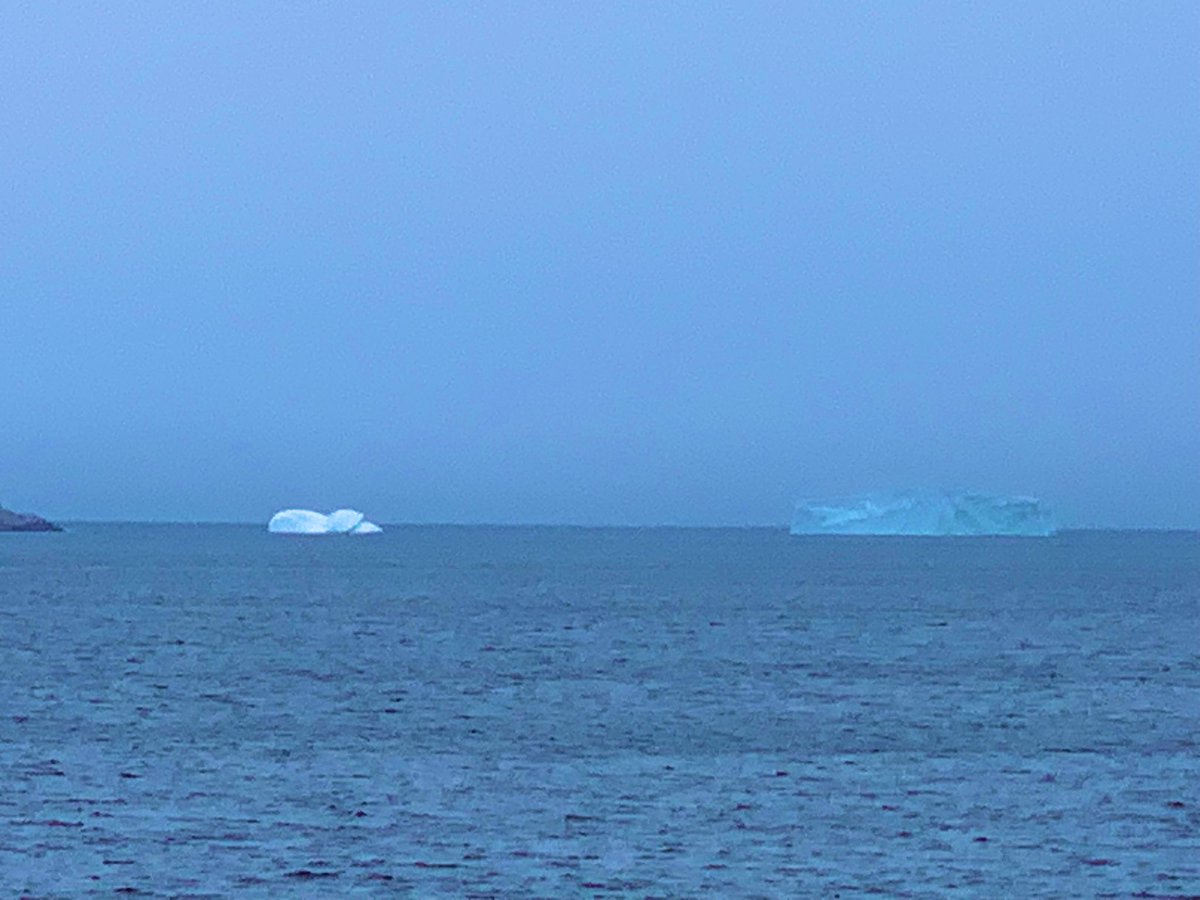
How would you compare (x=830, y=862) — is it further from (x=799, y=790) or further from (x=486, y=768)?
(x=486, y=768)

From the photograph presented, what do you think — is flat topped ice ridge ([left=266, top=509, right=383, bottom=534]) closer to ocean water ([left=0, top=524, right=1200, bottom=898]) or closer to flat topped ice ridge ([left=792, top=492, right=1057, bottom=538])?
flat topped ice ridge ([left=792, top=492, right=1057, bottom=538])

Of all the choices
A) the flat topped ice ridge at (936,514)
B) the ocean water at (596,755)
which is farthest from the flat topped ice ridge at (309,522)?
the ocean water at (596,755)

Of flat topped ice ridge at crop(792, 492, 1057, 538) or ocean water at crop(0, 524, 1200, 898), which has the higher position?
flat topped ice ridge at crop(792, 492, 1057, 538)

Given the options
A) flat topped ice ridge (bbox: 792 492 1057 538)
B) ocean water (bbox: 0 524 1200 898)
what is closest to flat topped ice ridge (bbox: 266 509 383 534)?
flat topped ice ridge (bbox: 792 492 1057 538)

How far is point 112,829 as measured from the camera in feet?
58.0

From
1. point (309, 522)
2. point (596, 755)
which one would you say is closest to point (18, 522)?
point (309, 522)

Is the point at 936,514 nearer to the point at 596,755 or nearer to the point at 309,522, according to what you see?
the point at 309,522

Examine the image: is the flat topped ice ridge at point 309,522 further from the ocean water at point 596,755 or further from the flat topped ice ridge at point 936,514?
the ocean water at point 596,755

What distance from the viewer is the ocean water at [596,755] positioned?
1630 cm

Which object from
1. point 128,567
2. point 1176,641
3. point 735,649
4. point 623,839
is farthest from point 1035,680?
point 128,567

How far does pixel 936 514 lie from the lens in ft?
390

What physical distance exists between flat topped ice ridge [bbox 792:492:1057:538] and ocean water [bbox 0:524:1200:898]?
59330mm

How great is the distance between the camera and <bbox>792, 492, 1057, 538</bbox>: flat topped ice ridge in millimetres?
116812

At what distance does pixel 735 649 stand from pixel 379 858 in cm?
2857
